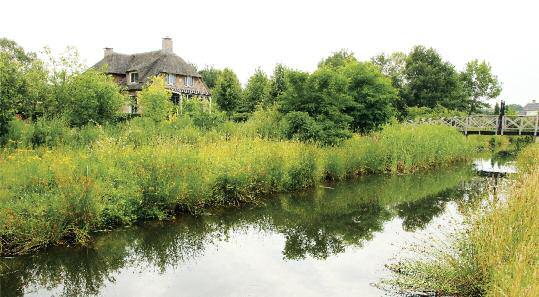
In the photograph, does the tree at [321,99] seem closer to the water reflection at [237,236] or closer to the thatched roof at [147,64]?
the water reflection at [237,236]

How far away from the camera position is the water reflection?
7.16 meters

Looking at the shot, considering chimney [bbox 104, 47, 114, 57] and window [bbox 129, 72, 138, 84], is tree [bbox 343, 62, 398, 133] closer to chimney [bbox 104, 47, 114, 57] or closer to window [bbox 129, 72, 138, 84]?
window [bbox 129, 72, 138, 84]

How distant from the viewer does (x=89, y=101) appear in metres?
18.6

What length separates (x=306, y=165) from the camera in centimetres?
1445

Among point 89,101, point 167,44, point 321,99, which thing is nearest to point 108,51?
point 167,44

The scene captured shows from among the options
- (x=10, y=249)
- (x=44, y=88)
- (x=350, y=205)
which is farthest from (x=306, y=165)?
(x=44, y=88)

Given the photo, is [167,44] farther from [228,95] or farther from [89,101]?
[89,101]

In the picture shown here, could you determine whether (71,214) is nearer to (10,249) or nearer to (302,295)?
(10,249)

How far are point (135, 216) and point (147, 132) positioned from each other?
6.23 m

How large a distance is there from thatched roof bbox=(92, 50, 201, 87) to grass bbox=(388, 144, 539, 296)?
36898 mm

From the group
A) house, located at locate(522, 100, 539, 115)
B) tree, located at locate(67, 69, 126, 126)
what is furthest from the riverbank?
house, located at locate(522, 100, 539, 115)

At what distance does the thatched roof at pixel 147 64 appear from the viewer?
4063 cm

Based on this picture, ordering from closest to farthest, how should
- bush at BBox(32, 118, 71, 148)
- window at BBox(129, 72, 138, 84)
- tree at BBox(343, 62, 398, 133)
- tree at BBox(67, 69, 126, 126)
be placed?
bush at BBox(32, 118, 71, 148)
tree at BBox(67, 69, 126, 126)
tree at BBox(343, 62, 398, 133)
window at BBox(129, 72, 138, 84)

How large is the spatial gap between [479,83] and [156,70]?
4111cm
